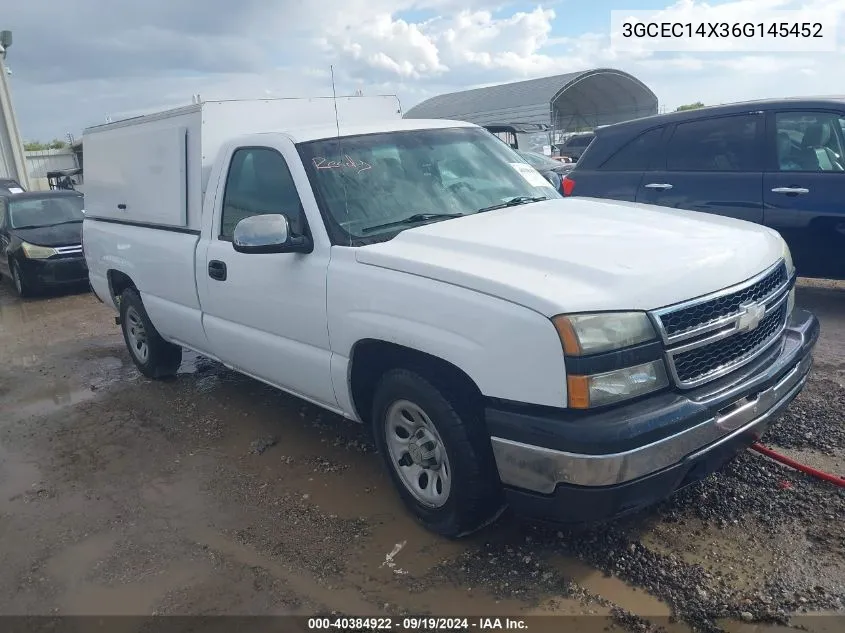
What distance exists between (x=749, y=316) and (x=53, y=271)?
33.2 feet

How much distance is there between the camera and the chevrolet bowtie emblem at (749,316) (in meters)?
2.94

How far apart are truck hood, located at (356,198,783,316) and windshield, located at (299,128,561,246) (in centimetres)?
20

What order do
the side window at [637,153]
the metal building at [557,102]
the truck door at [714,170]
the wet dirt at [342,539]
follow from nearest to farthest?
1. the wet dirt at [342,539]
2. the truck door at [714,170]
3. the side window at [637,153]
4. the metal building at [557,102]

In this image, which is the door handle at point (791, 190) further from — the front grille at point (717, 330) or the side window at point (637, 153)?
the front grille at point (717, 330)

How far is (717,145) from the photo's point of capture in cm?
652

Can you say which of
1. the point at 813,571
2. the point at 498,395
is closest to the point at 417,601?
the point at 498,395

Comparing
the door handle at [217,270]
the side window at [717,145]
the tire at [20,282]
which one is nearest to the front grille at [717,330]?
the door handle at [217,270]

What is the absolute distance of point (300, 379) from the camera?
3980 mm

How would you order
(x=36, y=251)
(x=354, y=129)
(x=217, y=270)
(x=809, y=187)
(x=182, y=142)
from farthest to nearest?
(x=36, y=251) < (x=809, y=187) < (x=182, y=142) < (x=217, y=270) < (x=354, y=129)

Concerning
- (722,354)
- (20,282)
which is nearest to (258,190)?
(722,354)

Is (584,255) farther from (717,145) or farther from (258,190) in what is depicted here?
(717,145)

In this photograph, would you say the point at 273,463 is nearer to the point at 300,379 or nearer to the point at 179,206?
the point at 300,379

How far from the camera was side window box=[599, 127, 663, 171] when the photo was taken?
22.7 feet

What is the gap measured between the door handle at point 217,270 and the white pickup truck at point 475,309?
0.11ft
